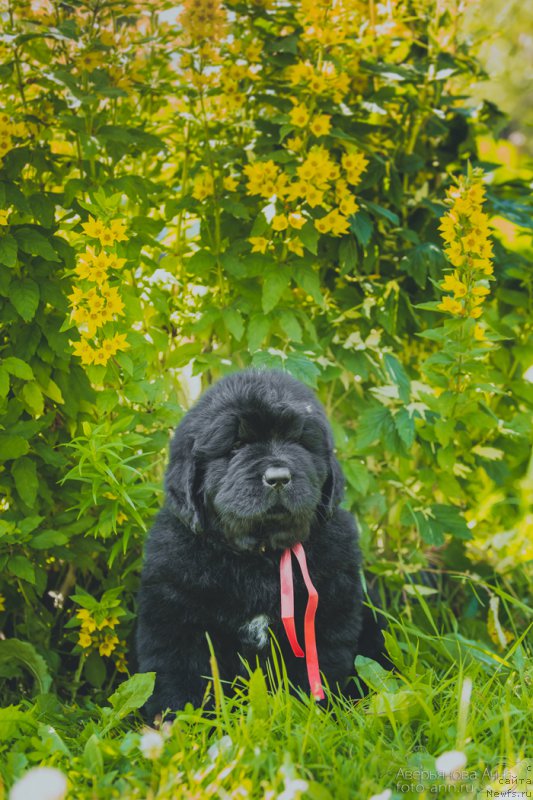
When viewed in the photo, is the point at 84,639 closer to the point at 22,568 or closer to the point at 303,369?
the point at 22,568

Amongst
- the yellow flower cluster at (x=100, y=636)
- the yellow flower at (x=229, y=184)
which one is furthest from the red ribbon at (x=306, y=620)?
the yellow flower at (x=229, y=184)

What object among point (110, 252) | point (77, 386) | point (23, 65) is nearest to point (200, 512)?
point (77, 386)

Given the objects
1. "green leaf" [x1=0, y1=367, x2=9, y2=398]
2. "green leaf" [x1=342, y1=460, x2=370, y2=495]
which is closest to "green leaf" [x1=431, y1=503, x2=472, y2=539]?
"green leaf" [x1=342, y1=460, x2=370, y2=495]

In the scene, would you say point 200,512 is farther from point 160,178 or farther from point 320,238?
point 160,178

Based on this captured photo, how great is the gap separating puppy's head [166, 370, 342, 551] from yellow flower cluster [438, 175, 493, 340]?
639 mm

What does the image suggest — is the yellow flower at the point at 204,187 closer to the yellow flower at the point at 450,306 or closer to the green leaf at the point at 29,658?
the yellow flower at the point at 450,306

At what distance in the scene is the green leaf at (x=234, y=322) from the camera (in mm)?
3020

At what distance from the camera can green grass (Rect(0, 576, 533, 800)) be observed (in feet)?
5.81

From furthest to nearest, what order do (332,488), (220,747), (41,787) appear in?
1. (332,488)
2. (220,747)
3. (41,787)

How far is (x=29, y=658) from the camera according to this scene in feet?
9.61

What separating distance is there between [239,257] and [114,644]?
154cm

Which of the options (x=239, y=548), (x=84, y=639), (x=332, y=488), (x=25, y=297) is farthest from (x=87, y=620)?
(x=25, y=297)

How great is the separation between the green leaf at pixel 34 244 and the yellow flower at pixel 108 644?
1360 mm

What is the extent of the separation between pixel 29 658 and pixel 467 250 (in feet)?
6.86
